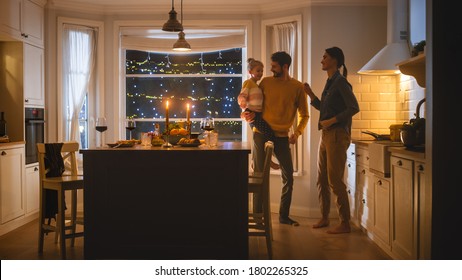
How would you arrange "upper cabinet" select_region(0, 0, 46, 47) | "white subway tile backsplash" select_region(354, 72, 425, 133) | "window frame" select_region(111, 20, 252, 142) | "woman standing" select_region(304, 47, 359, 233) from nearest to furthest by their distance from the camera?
"woman standing" select_region(304, 47, 359, 233) → "upper cabinet" select_region(0, 0, 46, 47) → "white subway tile backsplash" select_region(354, 72, 425, 133) → "window frame" select_region(111, 20, 252, 142)

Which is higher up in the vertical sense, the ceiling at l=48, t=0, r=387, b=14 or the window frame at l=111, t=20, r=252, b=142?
the ceiling at l=48, t=0, r=387, b=14

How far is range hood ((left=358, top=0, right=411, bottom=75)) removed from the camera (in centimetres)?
506

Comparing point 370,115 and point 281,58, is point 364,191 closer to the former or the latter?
point 370,115

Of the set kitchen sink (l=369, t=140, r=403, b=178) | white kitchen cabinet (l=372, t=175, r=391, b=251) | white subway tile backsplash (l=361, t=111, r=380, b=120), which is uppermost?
white subway tile backsplash (l=361, t=111, r=380, b=120)

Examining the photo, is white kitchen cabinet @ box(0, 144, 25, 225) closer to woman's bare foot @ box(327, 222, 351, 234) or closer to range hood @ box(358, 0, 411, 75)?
woman's bare foot @ box(327, 222, 351, 234)

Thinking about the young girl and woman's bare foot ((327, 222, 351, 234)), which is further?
the young girl

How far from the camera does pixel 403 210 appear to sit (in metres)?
3.68

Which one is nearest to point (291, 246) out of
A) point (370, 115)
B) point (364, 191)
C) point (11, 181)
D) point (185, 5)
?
point (364, 191)

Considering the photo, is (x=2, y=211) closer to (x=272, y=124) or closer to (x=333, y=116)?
(x=272, y=124)

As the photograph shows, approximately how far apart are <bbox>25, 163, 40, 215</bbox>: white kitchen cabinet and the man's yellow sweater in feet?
7.67

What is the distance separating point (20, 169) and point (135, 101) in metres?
1.88

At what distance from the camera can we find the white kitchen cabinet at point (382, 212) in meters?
4.09

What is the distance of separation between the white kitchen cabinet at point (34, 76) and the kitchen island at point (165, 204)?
7.44ft

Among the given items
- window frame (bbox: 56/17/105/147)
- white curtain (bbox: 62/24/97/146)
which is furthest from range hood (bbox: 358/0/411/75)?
white curtain (bbox: 62/24/97/146)
